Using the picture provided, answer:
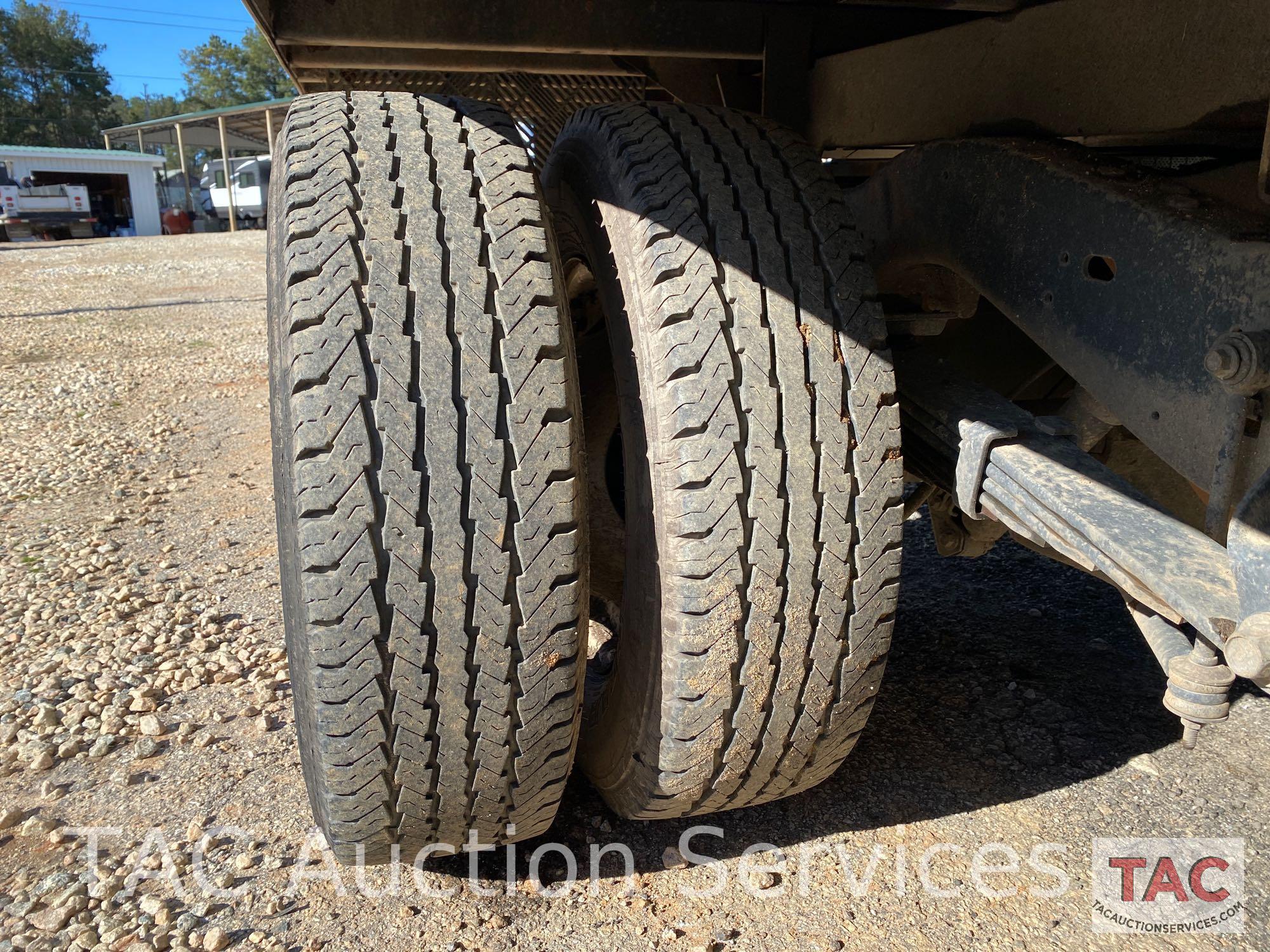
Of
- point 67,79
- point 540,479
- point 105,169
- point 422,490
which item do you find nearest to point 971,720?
point 540,479

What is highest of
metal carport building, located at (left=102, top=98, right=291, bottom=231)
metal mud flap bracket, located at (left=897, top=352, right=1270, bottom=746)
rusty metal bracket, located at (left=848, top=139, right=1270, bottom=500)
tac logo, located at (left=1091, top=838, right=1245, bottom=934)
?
metal carport building, located at (left=102, top=98, right=291, bottom=231)

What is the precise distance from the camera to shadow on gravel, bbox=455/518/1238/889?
7.54ft

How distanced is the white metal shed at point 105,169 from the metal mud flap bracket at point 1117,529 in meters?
44.4

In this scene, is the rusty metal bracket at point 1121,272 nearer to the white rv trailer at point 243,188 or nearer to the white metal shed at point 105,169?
the white rv trailer at point 243,188

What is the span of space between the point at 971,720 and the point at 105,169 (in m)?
46.6

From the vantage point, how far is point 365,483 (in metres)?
1.63

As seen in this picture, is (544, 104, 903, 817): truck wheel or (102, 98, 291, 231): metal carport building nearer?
(544, 104, 903, 817): truck wheel

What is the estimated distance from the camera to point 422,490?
1.66 metres

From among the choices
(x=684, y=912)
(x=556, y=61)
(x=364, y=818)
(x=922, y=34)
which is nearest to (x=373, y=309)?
(x=364, y=818)

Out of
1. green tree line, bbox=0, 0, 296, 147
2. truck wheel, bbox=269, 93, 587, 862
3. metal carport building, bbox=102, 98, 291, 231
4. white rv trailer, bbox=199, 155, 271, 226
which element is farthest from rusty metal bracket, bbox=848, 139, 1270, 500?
green tree line, bbox=0, 0, 296, 147

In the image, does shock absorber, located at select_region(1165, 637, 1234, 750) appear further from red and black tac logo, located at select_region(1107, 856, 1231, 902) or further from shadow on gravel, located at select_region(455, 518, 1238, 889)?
shadow on gravel, located at select_region(455, 518, 1238, 889)

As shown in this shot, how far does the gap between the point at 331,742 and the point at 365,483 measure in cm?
49

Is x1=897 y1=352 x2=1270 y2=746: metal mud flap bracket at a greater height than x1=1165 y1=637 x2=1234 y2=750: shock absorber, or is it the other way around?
x1=897 y1=352 x2=1270 y2=746: metal mud flap bracket

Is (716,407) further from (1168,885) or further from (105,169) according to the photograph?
(105,169)
